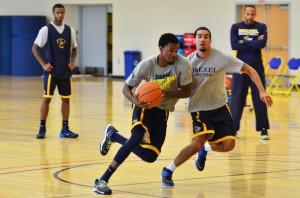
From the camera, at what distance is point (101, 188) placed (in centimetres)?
768

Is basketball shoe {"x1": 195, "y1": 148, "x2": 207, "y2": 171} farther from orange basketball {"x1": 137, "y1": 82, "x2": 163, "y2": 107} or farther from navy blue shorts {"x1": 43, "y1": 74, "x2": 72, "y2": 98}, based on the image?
navy blue shorts {"x1": 43, "y1": 74, "x2": 72, "y2": 98}

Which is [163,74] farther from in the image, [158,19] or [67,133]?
[158,19]

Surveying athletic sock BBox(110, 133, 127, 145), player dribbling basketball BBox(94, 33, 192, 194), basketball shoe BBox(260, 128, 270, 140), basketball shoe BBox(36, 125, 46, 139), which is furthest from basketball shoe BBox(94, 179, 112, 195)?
basketball shoe BBox(260, 128, 270, 140)

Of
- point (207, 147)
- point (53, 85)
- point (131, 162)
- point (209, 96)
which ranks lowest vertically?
point (131, 162)

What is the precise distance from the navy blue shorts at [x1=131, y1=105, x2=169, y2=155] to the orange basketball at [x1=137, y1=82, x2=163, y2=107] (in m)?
0.29

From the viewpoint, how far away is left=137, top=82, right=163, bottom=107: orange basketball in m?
7.66

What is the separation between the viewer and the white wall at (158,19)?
2564 centimetres

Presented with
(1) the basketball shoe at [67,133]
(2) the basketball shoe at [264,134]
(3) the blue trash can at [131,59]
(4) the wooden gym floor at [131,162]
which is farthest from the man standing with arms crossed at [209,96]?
(3) the blue trash can at [131,59]

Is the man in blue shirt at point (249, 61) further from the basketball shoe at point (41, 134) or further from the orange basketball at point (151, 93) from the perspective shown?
the orange basketball at point (151, 93)

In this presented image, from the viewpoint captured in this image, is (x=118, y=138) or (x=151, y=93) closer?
(x=151, y=93)

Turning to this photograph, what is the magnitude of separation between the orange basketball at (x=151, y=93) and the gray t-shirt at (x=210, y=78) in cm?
83

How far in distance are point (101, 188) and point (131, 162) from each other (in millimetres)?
2241

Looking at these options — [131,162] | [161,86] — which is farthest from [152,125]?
[131,162]

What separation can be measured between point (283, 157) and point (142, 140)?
302 cm
